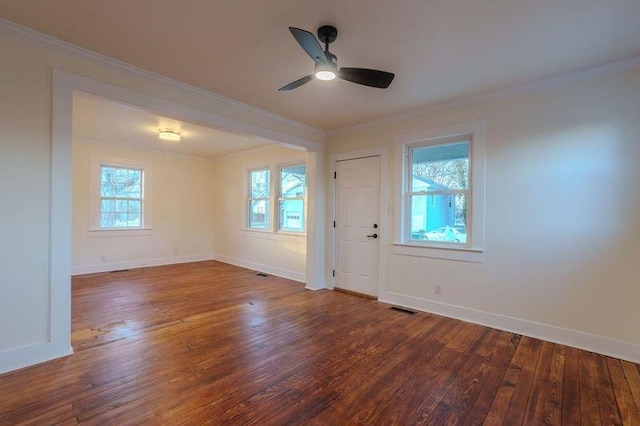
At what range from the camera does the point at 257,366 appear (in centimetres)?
245

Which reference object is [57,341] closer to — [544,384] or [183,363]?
[183,363]

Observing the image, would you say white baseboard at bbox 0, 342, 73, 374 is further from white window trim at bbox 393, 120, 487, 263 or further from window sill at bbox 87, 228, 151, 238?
window sill at bbox 87, 228, 151, 238

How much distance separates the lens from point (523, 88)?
10.3ft

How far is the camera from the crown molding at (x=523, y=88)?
2.67 metres

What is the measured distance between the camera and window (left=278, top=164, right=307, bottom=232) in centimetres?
566

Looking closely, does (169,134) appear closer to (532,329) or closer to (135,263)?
(135,263)

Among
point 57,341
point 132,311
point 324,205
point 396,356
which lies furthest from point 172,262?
point 396,356

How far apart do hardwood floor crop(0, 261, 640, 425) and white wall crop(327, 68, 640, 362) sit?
0.29m

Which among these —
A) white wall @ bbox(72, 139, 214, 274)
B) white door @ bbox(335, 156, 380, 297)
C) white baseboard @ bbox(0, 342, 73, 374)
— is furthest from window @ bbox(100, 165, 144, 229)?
white door @ bbox(335, 156, 380, 297)

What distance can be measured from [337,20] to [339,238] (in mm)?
3305

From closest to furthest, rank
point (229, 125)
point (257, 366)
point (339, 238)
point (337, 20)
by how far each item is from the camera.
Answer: point (337, 20) → point (257, 366) → point (229, 125) → point (339, 238)

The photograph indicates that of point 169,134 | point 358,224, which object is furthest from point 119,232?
point 358,224

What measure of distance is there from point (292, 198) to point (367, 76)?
3584 mm

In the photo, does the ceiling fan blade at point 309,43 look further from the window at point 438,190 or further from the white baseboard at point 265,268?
the white baseboard at point 265,268
